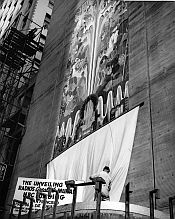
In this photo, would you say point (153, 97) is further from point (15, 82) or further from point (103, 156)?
point (15, 82)

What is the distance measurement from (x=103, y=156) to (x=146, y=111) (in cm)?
176

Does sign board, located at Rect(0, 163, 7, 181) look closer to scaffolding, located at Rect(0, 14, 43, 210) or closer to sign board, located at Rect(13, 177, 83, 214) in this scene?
scaffolding, located at Rect(0, 14, 43, 210)

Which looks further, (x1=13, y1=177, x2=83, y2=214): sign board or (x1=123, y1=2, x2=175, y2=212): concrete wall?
(x1=13, y1=177, x2=83, y2=214): sign board

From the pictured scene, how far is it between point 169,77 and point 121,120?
5.85 feet

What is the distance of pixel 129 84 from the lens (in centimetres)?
1031

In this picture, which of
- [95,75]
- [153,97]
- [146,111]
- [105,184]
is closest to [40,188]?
[105,184]

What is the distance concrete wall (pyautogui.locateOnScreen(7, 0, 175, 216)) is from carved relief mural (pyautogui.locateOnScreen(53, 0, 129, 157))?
0.43 m

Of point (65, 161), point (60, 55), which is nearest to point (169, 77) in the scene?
point (65, 161)

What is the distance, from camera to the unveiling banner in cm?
794

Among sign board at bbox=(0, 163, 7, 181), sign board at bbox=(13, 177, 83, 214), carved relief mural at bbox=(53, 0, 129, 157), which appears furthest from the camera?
sign board at bbox=(0, 163, 7, 181)

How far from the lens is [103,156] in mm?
9031

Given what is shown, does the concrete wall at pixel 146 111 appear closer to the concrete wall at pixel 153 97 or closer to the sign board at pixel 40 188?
the concrete wall at pixel 153 97

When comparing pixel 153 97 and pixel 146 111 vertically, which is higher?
pixel 153 97

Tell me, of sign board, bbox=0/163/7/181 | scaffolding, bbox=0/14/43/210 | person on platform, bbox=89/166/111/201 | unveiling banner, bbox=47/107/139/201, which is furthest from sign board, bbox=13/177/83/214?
scaffolding, bbox=0/14/43/210
